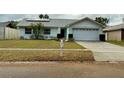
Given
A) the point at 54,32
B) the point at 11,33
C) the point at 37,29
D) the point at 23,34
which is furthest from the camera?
the point at 54,32

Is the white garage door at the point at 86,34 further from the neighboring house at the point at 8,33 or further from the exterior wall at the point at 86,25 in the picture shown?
the neighboring house at the point at 8,33

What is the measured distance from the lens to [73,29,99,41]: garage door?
41.7 meters

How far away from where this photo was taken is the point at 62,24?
45406mm

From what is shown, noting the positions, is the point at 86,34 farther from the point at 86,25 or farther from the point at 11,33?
the point at 11,33

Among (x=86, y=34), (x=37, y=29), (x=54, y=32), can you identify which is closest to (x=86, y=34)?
(x=86, y=34)

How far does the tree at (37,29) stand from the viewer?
141ft

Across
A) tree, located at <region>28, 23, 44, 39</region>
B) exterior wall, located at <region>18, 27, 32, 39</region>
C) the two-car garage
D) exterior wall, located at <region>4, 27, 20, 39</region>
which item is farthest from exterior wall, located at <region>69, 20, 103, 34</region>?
exterior wall, located at <region>4, 27, 20, 39</region>

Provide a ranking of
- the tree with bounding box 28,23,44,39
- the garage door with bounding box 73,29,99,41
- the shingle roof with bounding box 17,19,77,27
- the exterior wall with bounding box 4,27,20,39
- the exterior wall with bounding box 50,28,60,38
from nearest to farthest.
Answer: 1. the exterior wall with bounding box 4,27,20,39
2. the garage door with bounding box 73,29,99,41
3. the tree with bounding box 28,23,44,39
4. the exterior wall with bounding box 50,28,60,38
5. the shingle roof with bounding box 17,19,77,27

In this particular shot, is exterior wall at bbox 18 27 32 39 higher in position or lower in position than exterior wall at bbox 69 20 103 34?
lower

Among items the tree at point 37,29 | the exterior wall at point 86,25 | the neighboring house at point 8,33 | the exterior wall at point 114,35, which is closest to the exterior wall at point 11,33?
the neighboring house at point 8,33

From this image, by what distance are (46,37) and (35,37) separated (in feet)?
5.74

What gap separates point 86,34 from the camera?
1644 inches

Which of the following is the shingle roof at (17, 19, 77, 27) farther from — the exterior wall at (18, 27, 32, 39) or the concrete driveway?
the concrete driveway

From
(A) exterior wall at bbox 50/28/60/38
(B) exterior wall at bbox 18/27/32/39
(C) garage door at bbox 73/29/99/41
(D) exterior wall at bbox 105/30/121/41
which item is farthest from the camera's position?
(A) exterior wall at bbox 50/28/60/38
